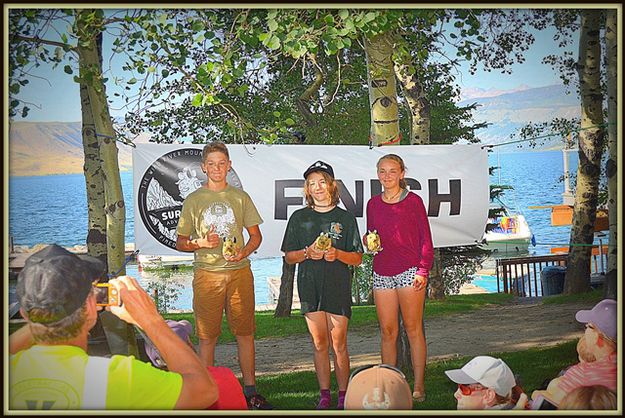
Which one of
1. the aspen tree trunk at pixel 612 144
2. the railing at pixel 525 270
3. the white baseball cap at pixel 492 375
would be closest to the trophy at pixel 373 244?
the white baseball cap at pixel 492 375

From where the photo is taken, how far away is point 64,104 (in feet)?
20.7

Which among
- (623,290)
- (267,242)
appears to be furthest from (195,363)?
(623,290)

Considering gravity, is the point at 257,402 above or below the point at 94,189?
below

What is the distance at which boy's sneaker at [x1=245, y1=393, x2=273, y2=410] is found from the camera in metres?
4.64

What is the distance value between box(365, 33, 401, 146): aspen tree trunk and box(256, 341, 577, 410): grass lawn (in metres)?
1.63

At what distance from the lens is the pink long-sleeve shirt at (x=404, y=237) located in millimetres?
4684

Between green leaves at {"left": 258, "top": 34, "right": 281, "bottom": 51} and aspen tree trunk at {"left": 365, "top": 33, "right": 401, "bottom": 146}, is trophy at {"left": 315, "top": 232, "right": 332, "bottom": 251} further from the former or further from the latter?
green leaves at {"left": 258, "top": 34, "right": 281, "bottom": 51}

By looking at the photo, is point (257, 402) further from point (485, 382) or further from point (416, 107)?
point (416, 107)

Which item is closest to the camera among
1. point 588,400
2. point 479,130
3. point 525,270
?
point 588,400

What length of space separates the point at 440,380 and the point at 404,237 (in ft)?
3.74

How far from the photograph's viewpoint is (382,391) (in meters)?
3.74

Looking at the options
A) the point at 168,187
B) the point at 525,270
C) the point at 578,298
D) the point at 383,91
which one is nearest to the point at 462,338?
the point at 578,298

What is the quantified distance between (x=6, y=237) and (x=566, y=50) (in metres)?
5.20

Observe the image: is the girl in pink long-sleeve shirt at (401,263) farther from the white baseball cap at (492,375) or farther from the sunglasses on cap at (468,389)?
the white baseball cap at (492,375)
